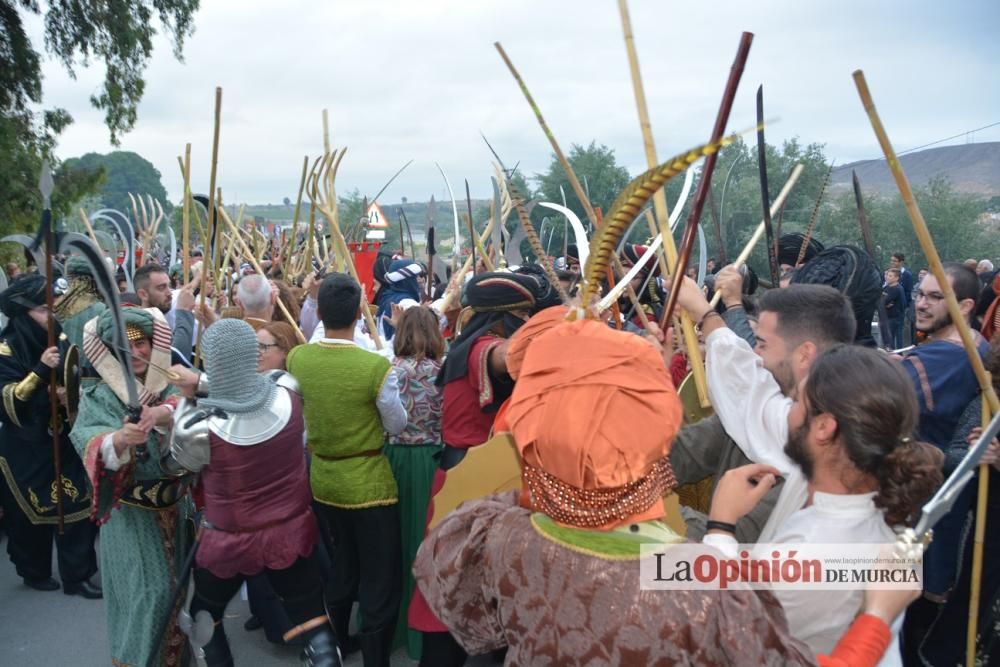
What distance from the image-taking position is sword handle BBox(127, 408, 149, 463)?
9.34 ft

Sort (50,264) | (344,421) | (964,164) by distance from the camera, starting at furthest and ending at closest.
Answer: (964,164)
(344,421)
(50,264)

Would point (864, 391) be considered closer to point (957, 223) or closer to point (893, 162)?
point (893, 162)

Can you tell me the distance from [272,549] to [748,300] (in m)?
2.84

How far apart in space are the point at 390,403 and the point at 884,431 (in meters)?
2.16

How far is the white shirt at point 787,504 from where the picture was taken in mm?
1618

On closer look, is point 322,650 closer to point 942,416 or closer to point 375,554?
point 375,554

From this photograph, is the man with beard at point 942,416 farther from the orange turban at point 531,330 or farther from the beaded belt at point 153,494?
the beaded belt at point 153,494

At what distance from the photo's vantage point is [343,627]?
12.7 feet

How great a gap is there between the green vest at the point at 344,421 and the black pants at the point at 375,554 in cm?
7

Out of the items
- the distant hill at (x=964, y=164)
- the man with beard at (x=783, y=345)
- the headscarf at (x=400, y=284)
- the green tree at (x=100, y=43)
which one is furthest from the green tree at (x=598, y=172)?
the distant hill at (x=964, y=164)

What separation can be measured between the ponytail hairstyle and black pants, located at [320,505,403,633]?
7.48 feet

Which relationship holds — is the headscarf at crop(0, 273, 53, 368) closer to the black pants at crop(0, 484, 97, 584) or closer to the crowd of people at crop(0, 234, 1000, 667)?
the crowd of people at crop(0, 234, 1000, 667)

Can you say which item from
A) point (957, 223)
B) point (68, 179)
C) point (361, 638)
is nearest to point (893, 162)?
point (361, 638)

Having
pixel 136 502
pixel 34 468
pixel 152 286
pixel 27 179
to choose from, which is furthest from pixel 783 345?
pixel 27 179
